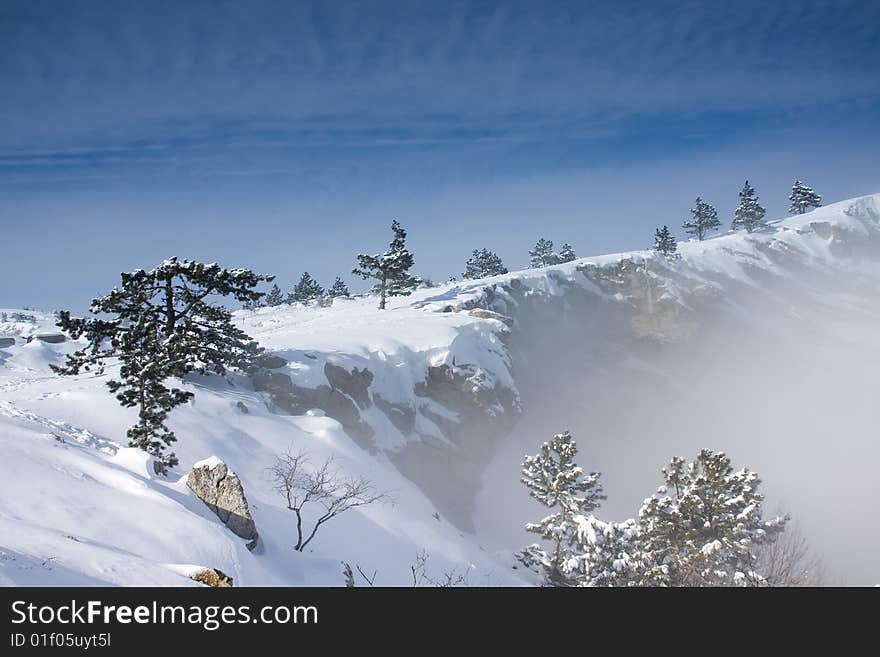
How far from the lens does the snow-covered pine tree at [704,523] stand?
807 inches

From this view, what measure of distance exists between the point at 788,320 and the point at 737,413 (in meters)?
33.6

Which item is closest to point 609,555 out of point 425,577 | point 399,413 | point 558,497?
point 558,497

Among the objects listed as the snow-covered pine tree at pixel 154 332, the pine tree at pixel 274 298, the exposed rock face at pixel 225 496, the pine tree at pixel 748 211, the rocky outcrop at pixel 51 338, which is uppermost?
the pine tree at pixel 748 211

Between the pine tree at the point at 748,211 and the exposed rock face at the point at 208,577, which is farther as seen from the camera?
the pine tree at the point at 748,211

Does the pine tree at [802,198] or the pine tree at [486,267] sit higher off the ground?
the pine tree at [802,198]

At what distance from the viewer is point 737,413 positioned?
69.3 m

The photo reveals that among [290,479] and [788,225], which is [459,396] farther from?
[788,225]

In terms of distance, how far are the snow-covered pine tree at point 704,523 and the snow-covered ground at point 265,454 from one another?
824 cm

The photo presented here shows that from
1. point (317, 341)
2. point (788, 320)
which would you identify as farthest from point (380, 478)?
point (788, 320)

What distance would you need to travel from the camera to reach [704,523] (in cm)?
2236

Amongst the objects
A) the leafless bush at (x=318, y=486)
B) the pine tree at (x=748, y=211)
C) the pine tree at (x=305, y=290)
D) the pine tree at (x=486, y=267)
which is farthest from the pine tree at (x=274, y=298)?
the pine tree at (x=748, y=211)

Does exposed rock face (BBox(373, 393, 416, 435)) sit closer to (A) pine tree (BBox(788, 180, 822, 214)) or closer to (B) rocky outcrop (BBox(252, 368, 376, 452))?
(B) rocky outcrop (BBox(252, 368, 376, 452))

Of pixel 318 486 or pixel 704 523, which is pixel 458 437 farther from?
pixel 318 486

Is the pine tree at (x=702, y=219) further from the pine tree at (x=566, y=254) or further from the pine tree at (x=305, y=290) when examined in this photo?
the pine tree at (x=305, y=290)
